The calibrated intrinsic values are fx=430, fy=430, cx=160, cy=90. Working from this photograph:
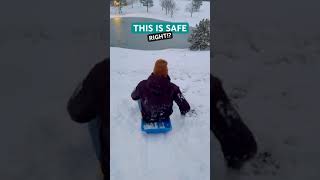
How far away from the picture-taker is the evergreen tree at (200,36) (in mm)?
2545

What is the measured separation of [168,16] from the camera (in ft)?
8.37

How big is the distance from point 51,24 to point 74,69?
295 millimetres

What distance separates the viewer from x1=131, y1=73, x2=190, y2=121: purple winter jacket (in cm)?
256

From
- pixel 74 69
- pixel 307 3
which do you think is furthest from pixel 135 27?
pixel 307 3

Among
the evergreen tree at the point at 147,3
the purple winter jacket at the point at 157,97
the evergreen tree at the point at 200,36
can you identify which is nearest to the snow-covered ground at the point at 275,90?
the evergreen tree at the point at 200,36

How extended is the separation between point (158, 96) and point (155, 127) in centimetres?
19

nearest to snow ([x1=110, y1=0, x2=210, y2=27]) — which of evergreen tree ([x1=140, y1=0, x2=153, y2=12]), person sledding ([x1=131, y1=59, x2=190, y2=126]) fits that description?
evergreen tree ([x1=140, y1=0, x2=153, y2=12])

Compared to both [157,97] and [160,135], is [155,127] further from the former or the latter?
[157,97]

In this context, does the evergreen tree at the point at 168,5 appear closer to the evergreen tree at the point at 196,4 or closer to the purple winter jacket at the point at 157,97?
the evergreen tree at the point at 196,4

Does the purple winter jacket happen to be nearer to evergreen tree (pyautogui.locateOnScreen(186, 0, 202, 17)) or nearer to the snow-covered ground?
the snow-covered ground

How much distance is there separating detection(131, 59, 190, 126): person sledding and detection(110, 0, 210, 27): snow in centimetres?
27

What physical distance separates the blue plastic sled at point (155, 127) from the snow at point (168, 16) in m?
0.61

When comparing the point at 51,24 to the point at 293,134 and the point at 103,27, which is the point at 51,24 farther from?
the point at 293,134

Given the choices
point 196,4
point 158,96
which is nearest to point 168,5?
point 196,4
